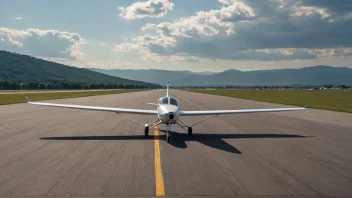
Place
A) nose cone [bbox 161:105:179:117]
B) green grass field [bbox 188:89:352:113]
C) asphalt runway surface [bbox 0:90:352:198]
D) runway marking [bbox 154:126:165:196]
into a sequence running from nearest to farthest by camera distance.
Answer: runway marking [bbox 154:126:165:196] → asphalt runway surface [bbox 0:90:352:198] → nose cone [bbox 161:105:179:117] → green grass field [bbox 188:89:352:113]

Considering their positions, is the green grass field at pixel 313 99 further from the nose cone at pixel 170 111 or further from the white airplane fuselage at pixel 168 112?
the nose cone at pixel 170 111

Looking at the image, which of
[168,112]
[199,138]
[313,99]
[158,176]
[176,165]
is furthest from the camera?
[313,99]

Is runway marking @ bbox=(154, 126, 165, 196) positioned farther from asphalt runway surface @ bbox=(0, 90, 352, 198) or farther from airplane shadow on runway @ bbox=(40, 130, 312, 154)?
airplane shadow on runway @ bbox=(40, 130, 312, 154)

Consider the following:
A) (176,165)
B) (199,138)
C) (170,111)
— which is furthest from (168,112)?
(176,165)

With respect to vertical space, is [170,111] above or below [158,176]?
above

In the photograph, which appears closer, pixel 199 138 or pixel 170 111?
pixel 170 111

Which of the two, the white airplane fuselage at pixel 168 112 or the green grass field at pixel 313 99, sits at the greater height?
the white airplane fuselage at pixel 168 112

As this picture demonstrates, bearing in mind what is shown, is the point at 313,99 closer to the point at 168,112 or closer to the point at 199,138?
the point at 199,138

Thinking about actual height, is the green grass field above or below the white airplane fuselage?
below

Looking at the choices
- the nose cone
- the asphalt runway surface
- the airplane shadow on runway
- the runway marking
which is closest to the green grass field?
the airplane shadow on runway

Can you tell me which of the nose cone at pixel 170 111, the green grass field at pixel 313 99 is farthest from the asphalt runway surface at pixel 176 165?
the green grass field at pixel 313 99

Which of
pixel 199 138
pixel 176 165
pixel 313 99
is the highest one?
pixel 176 165

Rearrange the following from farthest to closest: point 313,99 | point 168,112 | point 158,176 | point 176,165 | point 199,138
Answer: point 313,99
point 199,138
point 168,112
point 176,165
point 158,176

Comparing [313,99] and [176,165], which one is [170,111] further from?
[313,99]
